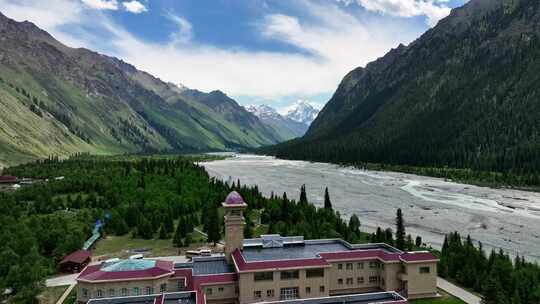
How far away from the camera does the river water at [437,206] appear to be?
84.2 metres

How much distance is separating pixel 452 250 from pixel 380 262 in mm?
14638

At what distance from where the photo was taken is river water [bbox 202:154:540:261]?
84225 millimetres

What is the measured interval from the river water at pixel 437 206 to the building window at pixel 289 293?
37.4 m

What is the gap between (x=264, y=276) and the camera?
158 ft

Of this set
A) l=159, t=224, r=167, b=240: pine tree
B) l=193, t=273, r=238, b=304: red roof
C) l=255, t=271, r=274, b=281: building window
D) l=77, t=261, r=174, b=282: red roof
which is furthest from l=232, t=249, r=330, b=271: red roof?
l=159, t=224, r=167, b=240: pine tree

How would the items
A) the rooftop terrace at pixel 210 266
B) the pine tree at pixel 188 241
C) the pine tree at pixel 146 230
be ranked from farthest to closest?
the pine tree at pixel 146 230, the pine tree at pixel 188 241, the rooftop terrace at pixel 210 266

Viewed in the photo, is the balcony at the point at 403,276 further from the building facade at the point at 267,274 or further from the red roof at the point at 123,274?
the red roof at the point at 123,274

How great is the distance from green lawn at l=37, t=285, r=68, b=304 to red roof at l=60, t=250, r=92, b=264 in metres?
7.36

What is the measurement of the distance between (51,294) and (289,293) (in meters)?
28.7

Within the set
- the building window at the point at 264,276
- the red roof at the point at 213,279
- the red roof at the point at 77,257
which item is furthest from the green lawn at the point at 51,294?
the building window at the point at 264,276

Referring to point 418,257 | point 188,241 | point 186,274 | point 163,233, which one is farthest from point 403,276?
point 163,233

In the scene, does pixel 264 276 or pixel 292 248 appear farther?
pixel 292 248

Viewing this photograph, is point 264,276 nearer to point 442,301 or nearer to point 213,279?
point 213,279

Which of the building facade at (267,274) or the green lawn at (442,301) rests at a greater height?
the building facade at (267,274)
